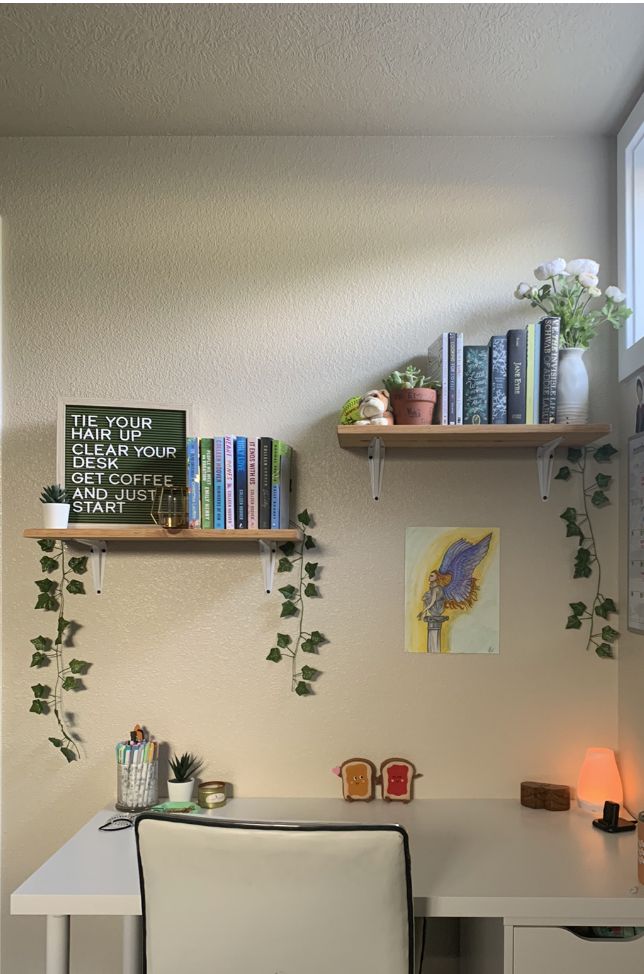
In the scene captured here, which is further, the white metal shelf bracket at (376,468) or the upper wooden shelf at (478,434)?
the white metal shelf bracket at (376,468)

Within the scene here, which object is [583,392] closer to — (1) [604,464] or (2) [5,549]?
(1) [604,464]

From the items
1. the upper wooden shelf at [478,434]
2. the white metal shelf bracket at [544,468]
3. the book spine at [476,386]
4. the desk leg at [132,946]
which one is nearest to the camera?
the desk leg at [132,946]

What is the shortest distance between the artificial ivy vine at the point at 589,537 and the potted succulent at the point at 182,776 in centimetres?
107

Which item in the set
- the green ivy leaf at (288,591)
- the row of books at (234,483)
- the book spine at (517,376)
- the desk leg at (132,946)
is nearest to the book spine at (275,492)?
the row of books at (234,483)

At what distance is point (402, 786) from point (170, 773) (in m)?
0.62

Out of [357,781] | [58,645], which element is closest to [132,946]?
[357,781]

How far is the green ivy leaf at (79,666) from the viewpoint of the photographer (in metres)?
2.47

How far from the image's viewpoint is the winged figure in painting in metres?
2.49

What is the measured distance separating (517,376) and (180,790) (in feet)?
4.46

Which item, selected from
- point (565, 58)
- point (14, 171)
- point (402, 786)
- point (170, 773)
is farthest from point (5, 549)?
point (565, 58)

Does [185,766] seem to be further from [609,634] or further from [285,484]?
[609,634]

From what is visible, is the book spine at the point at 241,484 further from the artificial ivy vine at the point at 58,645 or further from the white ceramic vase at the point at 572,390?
the white ceramic vase at the point at 572,390

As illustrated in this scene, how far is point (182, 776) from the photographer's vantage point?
2.41 metres

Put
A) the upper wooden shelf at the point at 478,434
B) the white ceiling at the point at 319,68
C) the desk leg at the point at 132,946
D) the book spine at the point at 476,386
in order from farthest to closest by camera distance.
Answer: the book spine at the point at 476,386 < the upper wooden shelf at the point at 478,434 < the desk leg at the point at 132,946 < the white ceiling at the point at 319,68
